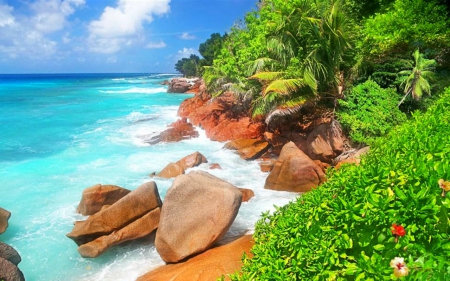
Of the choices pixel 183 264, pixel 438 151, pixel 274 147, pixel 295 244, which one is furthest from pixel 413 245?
pixel 274 147

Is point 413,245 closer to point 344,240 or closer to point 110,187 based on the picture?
point 344,240

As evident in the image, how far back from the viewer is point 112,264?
7074mm

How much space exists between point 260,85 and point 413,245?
49.2 feet

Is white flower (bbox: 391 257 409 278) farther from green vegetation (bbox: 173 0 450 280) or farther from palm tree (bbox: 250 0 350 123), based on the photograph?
palm tree (bbox: 250 0 350 123)

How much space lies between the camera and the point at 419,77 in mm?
10797

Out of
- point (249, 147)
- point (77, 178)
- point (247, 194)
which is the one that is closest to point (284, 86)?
point (249, 147)

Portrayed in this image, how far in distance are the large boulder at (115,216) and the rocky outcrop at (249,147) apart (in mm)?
6961

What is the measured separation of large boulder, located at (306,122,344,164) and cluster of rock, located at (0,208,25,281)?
1020 cm

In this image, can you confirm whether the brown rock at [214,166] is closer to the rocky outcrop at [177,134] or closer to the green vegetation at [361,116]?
the green vegetation at [361,116]

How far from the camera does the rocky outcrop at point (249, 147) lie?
14.1 meters

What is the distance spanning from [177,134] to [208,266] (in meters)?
13.7

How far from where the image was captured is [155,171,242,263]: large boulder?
6.49 meters

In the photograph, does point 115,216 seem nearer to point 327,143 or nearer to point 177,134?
point 327,143

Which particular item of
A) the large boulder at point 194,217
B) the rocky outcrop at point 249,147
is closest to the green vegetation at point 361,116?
the rocky outcrop at point 249,147
